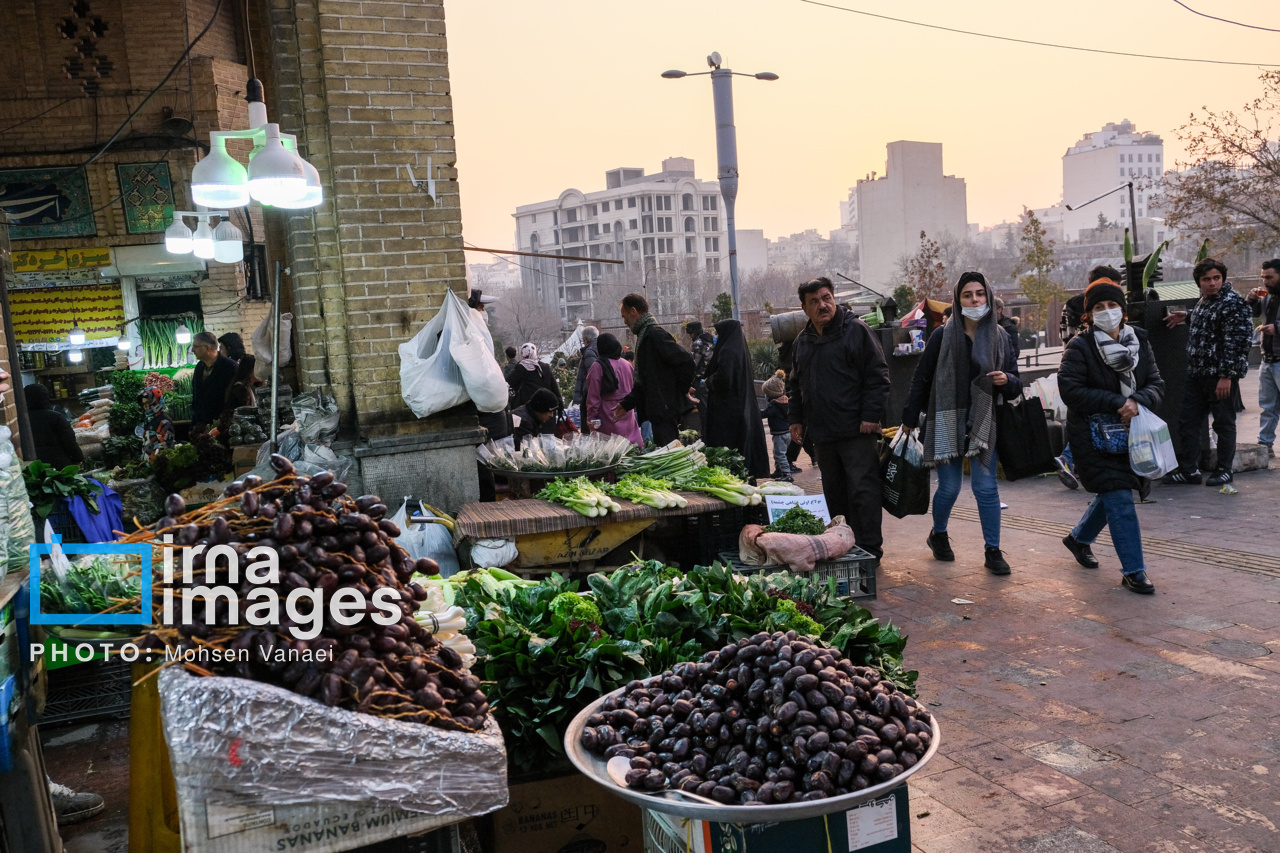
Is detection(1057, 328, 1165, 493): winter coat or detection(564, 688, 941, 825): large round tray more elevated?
detection(1057, 328, 1165, 493): winter coat

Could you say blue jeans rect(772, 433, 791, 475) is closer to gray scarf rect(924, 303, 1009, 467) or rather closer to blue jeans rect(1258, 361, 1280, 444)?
gray scarf rect(924, 303, 1009, 467)

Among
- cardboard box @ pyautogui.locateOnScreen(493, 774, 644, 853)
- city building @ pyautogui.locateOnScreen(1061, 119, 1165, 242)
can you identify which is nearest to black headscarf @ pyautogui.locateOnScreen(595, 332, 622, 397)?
cardboard box @ pyautogui.locateOnScreen(493, 774, 644, 853)

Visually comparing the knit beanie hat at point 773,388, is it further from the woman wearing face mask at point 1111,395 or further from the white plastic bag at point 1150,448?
the white plastic bag at point 1150,448

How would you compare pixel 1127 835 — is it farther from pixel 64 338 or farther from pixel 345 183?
pixel 64 338

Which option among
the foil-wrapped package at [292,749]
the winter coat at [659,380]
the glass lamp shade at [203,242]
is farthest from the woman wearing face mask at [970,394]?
the glass lamp shade at [203,242]

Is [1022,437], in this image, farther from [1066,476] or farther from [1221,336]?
[1221,336]

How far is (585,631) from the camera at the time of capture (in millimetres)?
3326

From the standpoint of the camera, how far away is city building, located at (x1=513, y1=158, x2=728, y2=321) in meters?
85.1

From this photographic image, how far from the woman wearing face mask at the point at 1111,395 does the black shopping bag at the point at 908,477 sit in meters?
1.04

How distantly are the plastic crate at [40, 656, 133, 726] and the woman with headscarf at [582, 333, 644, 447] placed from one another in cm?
467

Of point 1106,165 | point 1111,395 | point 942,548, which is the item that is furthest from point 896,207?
point 1111,395

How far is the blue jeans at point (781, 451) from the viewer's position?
435 inches

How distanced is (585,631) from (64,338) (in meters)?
16.5

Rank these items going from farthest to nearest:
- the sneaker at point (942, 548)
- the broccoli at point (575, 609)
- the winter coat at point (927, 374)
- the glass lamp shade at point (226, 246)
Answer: the glass lamp shade at point (226, 246), the sneaker at point (942, 548), the winter coat at point (927, 374), the broccoli at point (575, 609)
